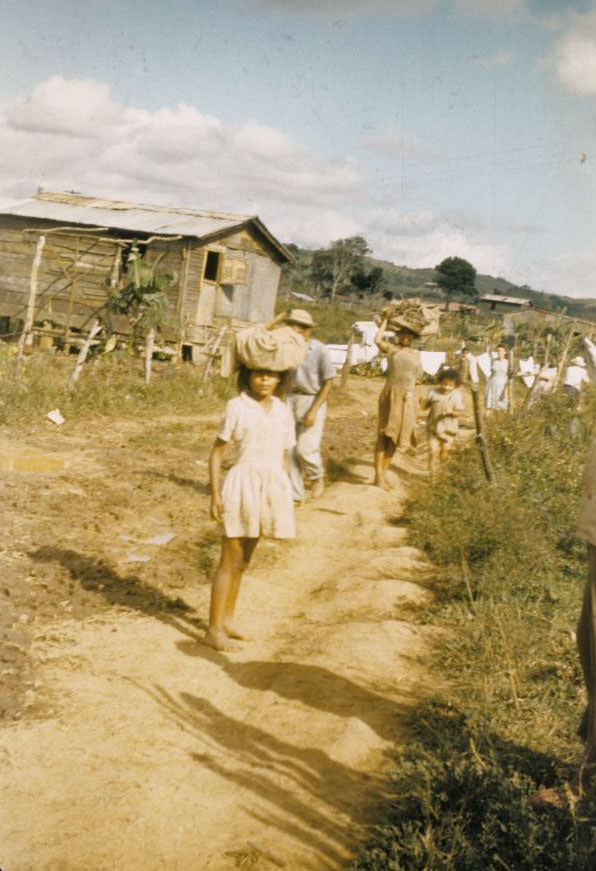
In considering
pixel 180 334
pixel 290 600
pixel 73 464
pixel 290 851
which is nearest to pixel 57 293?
pixel 180 334


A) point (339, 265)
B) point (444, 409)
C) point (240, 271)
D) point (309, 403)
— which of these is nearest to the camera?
point (309, 403)

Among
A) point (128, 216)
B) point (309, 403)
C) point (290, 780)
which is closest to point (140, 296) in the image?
point (128, 216)

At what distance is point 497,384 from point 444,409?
17.7 ft

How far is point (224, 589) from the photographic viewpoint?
4.74 metres

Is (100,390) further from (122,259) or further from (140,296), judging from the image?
(122,259)

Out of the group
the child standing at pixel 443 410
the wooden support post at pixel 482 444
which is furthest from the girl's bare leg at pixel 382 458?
the wooden support post at pixel 482 444

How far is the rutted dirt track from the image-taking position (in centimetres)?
306

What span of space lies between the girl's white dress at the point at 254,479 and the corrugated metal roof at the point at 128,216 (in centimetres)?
1398

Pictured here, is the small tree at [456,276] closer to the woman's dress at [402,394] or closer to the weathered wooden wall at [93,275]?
the weathered wooden wall at [93,275]

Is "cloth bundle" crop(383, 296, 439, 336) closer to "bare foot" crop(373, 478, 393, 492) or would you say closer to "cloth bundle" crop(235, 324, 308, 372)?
"bare foot" crop(373, 478, 393, 492)

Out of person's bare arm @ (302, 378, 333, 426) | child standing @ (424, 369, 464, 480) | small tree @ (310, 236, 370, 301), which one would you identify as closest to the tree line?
small tree @ (310, 236, 370, 301)

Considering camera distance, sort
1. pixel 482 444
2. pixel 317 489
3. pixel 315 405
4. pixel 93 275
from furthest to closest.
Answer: pixel 93 275
pixel 317 489
pixel 482 444
pixel 315 405

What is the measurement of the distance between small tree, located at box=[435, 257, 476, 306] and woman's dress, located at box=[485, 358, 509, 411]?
63508 millimetres

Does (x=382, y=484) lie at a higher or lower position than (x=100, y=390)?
lower
